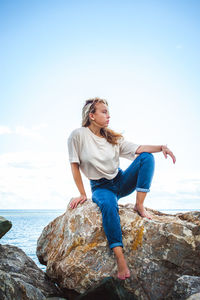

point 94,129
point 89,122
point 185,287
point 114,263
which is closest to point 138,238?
point 114,263

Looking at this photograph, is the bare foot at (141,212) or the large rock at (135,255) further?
the bare foot at (141,212)

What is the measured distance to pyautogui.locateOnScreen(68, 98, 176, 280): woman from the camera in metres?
4.20

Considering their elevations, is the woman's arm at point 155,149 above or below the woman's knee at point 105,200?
above

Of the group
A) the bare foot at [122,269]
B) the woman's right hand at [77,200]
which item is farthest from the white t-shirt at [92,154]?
the bare foot at [122,269]

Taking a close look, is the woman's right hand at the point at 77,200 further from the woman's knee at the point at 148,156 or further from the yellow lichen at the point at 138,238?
the woman's knee at the point at 148,156

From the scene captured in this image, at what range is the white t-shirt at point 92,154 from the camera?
4465 millimetres

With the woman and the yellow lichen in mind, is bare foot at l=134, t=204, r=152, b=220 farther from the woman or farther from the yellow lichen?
the yellow lichen

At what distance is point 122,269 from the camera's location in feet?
11.2

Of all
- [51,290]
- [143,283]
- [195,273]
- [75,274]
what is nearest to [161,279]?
[143,283]

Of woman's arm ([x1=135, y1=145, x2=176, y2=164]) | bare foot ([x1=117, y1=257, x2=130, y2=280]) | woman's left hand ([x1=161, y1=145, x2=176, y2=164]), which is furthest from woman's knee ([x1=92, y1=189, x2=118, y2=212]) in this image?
woman's left hand ([x1=161, y1=145, x2=176, y2=164])

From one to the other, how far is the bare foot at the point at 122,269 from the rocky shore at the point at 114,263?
8 cm

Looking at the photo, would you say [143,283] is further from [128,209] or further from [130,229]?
[128,209]

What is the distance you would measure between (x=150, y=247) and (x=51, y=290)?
1.74 metres

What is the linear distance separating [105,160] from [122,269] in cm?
182
